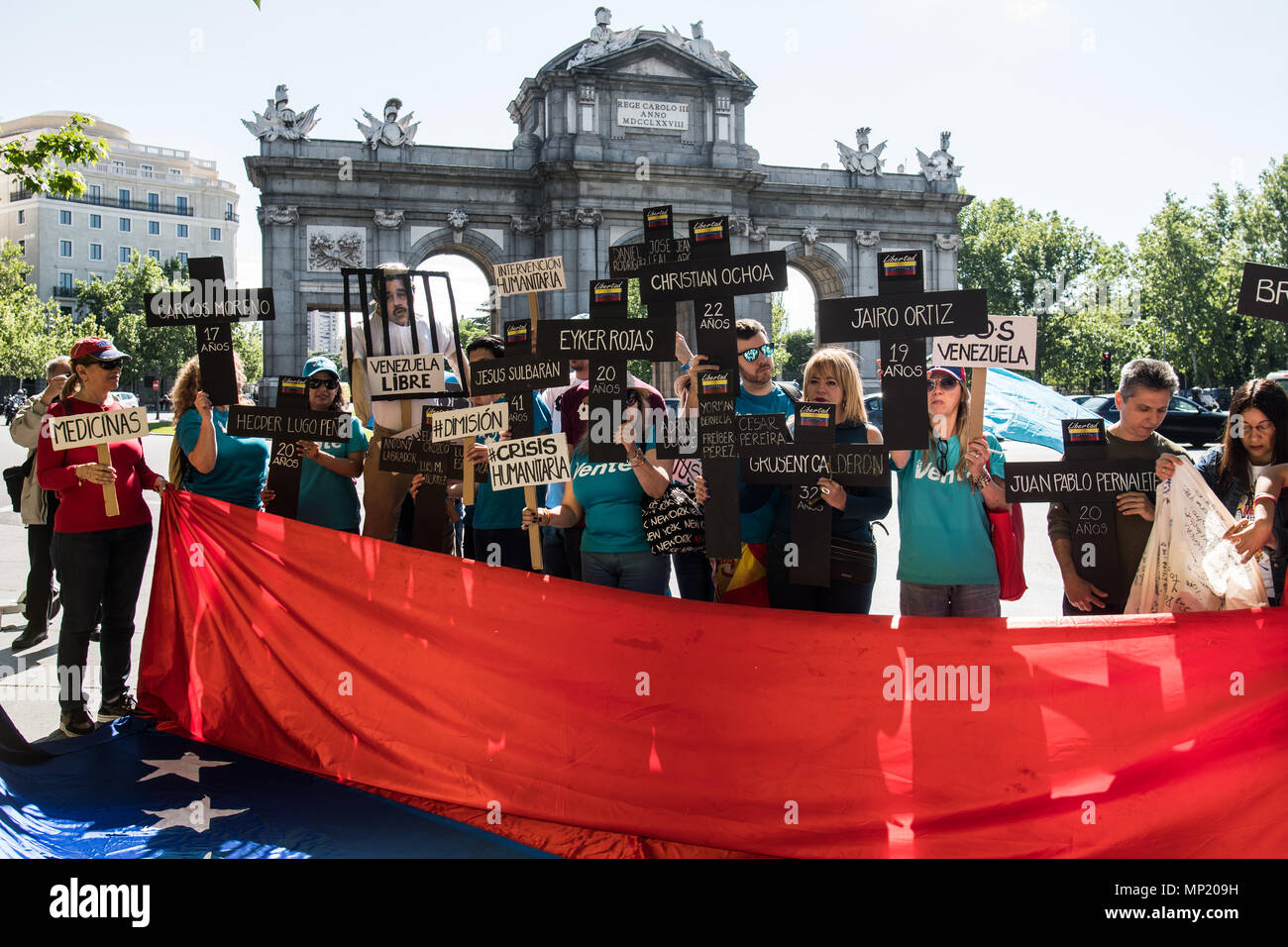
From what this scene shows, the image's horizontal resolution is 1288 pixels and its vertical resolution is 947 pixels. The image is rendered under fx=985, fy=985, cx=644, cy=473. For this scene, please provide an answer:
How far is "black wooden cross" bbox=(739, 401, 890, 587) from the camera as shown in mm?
4172

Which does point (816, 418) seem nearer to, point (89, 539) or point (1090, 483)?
point (1090, 483)

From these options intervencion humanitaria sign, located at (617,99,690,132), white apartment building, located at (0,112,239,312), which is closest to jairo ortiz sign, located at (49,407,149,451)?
intervencion humanitaria sign, located at (617,99,690,132)

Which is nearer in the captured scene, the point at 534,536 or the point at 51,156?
the point at 534,536

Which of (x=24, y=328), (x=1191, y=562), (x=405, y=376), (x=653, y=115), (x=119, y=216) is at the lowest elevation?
(x=1191, y=562)

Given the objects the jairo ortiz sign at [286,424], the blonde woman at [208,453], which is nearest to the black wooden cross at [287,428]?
the jairo ortiz sign at [286,424]

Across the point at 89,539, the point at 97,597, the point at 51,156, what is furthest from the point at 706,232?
the point at 51,156

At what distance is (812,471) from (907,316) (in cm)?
76

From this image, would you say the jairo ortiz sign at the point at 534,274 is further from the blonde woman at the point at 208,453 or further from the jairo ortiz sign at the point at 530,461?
the blonde woman at the point at 208,453

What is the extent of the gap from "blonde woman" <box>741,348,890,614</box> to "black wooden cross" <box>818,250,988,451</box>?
0.35 m

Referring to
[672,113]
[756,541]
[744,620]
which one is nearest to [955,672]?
[744,620]

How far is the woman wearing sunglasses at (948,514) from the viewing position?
4316 mm

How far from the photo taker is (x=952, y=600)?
4371 mm

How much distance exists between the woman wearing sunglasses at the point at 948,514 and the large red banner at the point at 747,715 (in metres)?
0.67

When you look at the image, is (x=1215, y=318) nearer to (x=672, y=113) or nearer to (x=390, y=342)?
(x=672, y=113)
